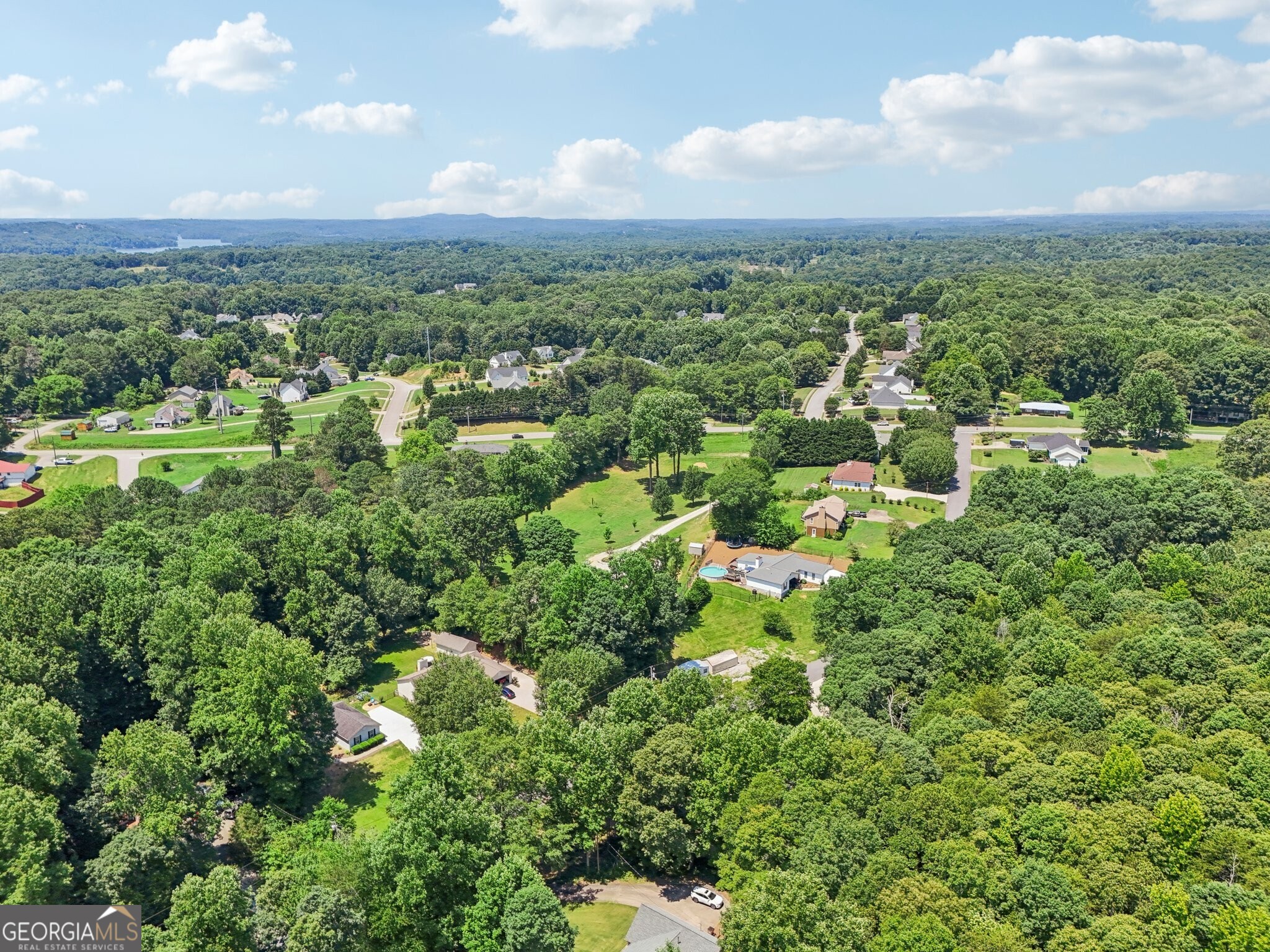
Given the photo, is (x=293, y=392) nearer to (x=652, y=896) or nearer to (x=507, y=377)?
(x=507, y=377)

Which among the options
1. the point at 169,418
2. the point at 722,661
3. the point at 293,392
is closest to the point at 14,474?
the point at 169,418

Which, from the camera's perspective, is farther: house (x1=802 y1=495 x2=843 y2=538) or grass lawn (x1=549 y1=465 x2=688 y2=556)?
grass lawn (x1=549 y1=465 x2=688 y2=556)

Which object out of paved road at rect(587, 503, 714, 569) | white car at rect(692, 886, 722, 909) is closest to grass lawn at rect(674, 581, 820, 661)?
paved road at rect(587, 503, 714, 569)

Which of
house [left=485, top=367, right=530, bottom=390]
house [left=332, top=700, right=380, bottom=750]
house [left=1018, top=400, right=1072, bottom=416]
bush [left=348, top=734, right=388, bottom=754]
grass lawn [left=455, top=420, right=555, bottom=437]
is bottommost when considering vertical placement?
bush [left=348, top=734, right=388, bottom=754]

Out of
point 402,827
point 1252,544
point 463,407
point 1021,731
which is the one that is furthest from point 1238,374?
point 402,827

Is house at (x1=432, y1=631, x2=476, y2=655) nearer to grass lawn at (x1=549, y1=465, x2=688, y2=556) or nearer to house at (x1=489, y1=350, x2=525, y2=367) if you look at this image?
grass lawn at (x1=549, y1=465, x2=688, y2=556)

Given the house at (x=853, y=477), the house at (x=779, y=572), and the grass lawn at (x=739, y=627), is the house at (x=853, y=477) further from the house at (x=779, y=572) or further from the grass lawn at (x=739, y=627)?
the grass lawn at (x=739, y=627)
